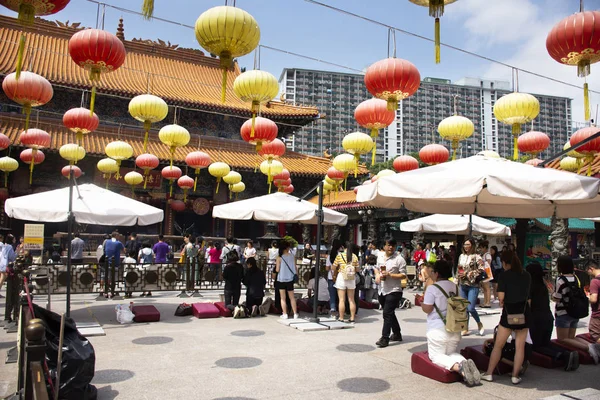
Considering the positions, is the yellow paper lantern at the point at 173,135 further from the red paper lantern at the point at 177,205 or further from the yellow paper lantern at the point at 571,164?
the red paper lantern at the point at 177,205

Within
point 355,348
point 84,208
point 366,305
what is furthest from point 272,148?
point 355,348

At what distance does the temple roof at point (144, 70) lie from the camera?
2016 centimetres

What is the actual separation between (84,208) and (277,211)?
12.4 feet

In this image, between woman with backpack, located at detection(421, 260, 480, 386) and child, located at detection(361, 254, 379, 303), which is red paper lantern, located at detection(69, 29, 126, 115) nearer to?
woman with backpack, located at detection(421, 260, 480, 386)

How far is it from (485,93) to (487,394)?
361ft

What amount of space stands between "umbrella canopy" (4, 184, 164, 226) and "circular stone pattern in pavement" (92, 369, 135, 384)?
3283 mm

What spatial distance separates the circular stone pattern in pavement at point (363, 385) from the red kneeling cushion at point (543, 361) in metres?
2.10

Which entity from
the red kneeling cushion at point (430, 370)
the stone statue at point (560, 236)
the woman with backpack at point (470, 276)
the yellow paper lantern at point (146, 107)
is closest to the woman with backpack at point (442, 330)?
the red kneeling cushion at point (430, 370)

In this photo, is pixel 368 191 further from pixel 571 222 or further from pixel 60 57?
pixel 60 57

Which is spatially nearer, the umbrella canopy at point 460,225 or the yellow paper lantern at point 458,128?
the yellow paper lantern at point 458,128

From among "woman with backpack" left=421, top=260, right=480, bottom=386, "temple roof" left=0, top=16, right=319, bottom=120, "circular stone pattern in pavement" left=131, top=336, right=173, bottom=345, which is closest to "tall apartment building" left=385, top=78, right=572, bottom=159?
"temple roof" left=0, top=16, right=319, bottom=120

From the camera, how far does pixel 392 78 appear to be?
6.69m

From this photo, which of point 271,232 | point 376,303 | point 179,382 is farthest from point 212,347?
point 271,232

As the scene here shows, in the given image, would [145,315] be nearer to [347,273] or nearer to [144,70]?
[347,273]
